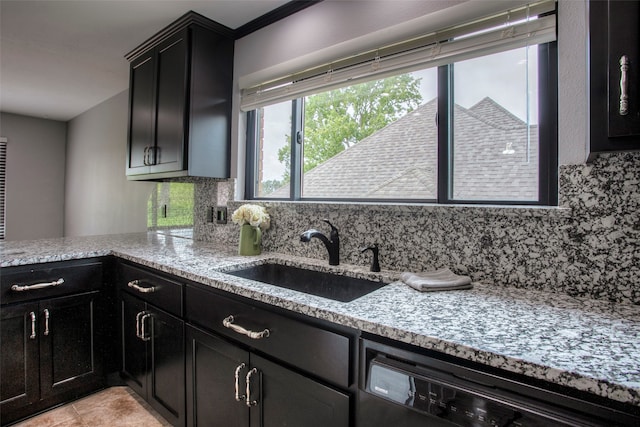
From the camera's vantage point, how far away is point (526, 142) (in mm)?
1262

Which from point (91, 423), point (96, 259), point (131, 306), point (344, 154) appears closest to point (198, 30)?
point (344, 154)

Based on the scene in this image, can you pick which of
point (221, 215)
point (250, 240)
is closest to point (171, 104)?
point (221, 215)

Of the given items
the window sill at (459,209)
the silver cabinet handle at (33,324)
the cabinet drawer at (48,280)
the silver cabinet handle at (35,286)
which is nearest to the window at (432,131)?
the window sill at (459,209)

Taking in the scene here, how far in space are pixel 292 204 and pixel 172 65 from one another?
1.24m

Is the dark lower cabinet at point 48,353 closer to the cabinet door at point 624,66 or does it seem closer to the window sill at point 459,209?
the window sill at point 459,209

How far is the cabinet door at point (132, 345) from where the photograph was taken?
5.85 ft

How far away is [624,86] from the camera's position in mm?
708

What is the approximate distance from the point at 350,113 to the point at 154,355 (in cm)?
164

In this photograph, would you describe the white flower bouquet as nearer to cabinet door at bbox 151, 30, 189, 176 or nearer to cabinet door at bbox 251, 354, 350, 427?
cabinet door at bbox 151, 30, 189, 176

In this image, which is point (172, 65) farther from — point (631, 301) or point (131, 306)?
point (631, 301)

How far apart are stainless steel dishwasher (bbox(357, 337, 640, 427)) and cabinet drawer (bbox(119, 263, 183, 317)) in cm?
99

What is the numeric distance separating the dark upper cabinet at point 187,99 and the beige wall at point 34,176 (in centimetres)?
355

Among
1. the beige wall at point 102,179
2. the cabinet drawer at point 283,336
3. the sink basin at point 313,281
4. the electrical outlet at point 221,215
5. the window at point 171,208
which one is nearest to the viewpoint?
the cabinet drawer at point 283,336

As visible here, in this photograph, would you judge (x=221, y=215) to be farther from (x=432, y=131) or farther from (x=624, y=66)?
(x=624, y=66)
